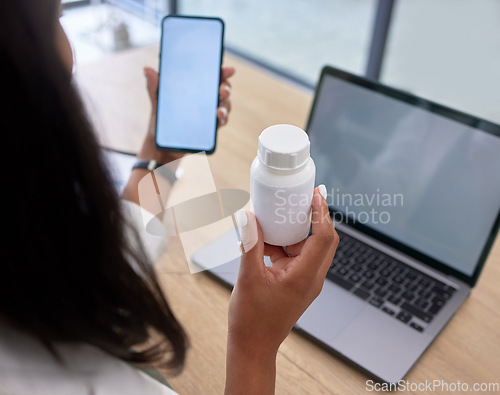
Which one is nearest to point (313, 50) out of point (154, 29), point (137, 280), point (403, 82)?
point (403, 82)

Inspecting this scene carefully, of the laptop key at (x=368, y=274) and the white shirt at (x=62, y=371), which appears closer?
the white shirt at (x=62, y=371)

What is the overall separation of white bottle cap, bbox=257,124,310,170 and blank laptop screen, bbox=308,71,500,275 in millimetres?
336

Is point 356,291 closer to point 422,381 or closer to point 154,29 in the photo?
point 422,381

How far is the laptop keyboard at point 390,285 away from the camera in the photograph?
2.27ft

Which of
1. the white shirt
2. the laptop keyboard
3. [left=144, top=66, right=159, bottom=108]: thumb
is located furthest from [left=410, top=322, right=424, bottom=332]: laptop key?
[left=144, top=66, right=159, bottom=108]: thumb

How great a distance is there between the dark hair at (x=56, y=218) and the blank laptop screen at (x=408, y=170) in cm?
45

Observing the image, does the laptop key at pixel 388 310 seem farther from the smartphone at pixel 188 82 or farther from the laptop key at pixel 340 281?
the smartphone at pixel 188 82

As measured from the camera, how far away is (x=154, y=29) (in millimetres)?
2834

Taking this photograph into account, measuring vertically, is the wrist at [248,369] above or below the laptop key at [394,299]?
above

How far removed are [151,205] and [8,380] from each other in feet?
1.17

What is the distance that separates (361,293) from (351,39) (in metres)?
2.60

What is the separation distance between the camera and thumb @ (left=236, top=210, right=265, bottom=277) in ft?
1.61

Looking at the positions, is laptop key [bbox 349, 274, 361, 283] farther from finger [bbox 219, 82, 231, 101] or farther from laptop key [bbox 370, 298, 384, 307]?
finger [bbox 219, 82, 231, 101]
